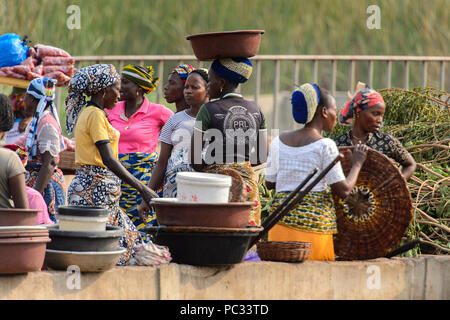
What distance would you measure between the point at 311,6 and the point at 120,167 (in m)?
8.13

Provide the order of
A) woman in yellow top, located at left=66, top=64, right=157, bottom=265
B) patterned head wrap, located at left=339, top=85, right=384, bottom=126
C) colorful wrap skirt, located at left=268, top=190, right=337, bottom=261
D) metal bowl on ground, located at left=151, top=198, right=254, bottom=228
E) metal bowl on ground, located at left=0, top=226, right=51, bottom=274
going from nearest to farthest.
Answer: metal bowl on ground, located at left=0, top=226, right=51, bottom=274 → metal bowl on ground, located at left=151, top=198, right=254, bottom=228 → colorful wrap skirt, located at left=268, top=190, right=337, bottom=261 → woman in yellow top, located at left=66, top=64, right=157, bottom=265 → patterned head wrap, located at left=339, top=85, right=384, bottom=126

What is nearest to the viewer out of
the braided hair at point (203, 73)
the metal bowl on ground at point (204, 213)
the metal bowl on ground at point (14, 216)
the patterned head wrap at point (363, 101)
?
the metal bowl on ground at point (14, 216)

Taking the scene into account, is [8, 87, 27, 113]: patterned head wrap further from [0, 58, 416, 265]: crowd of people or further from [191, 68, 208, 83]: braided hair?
[191, 68, 208, 83]: braided hair

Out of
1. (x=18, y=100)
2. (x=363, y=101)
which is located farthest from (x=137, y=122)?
(x=363, y=101)

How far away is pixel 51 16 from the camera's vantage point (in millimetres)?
11484

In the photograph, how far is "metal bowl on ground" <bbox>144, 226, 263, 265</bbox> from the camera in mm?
4887

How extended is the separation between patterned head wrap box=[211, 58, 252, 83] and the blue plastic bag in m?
2.25

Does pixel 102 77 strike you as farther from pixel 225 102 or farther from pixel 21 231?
pixel 21 231

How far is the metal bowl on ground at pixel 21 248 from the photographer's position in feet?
14.6

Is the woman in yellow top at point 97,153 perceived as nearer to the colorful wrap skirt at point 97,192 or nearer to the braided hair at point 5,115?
the colorful wrap skirt at point 97,192

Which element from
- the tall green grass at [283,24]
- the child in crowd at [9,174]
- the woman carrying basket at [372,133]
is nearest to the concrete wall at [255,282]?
the child in crowd at [9,174]

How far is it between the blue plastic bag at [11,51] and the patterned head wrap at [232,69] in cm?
225

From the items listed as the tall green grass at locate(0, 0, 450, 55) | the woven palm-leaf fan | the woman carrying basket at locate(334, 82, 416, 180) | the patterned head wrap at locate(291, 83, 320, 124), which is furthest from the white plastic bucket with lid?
the tall green grass at locate(0, 0, 450, 55)

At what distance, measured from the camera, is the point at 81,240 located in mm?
4699
